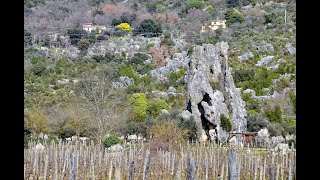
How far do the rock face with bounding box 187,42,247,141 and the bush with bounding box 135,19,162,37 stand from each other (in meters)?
18.0

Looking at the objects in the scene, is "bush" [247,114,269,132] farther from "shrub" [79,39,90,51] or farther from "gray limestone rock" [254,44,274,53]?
"shrub" [79,39,90,51]

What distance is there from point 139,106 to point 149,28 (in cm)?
1604

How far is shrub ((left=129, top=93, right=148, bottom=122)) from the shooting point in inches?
883

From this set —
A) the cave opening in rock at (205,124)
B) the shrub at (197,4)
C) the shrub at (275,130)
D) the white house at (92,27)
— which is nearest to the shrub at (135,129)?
the cave opening in rock at (205,124)

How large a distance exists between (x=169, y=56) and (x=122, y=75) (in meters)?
5.20

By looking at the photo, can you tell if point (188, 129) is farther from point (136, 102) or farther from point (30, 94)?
point (30, 94)

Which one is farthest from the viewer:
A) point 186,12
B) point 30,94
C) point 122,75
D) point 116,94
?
point 186,12

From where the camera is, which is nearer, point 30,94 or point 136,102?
point 136,102

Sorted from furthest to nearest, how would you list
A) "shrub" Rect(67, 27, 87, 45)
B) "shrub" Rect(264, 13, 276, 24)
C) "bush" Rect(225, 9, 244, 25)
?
1. "bush" Rect(225, 9, 244, 25)
2. "shrub" Rect(264, 13, 276, 24)
3. "shrub" Rect(67, 27, 87, 45)

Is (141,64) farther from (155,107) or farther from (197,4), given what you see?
(197,4)

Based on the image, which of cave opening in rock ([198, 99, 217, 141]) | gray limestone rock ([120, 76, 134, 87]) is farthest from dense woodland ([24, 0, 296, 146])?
cave opening in rock ([198, 99, 217, 141])

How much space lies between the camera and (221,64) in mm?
20828

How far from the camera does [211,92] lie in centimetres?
1836
